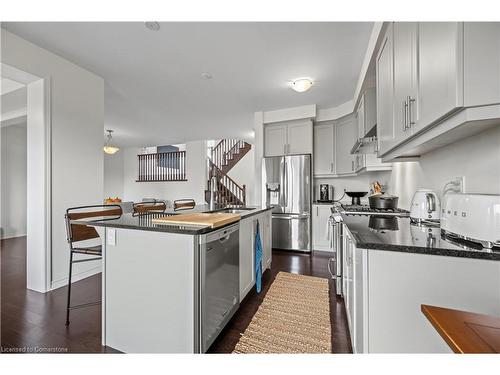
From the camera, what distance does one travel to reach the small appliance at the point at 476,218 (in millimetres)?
874

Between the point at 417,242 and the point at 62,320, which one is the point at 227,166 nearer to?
the point at 62,320

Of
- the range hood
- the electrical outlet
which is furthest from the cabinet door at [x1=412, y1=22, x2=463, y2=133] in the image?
the range hood

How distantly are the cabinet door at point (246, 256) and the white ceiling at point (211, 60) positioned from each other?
5.98 feet

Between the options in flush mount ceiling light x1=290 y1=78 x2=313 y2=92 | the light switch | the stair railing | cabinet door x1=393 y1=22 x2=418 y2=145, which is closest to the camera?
cabinet door x1=393 y1=22 x2=418 y2=145

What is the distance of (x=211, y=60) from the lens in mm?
2553

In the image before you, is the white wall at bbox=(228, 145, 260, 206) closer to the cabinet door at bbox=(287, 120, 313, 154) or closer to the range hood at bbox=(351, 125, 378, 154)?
the cabinet door at bbox=(287, 120, 313, 154)

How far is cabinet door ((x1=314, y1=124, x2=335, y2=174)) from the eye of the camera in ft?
13.6

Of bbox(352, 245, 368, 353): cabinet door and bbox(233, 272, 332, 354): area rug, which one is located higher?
bbox(352, 245, 368, 353): cabinet door

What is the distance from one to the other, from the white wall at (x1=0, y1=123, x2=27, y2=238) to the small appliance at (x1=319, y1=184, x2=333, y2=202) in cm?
665

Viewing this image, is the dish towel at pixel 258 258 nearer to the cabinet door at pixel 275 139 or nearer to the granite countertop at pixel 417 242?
the granite countertop at pixel 417 242
